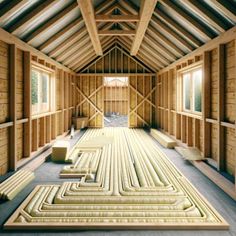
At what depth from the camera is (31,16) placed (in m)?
4.82

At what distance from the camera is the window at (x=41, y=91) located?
24.9ft

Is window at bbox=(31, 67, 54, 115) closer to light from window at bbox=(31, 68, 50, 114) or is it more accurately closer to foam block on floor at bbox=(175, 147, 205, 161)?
light from window at bbox=(31, 68, 50, 114)

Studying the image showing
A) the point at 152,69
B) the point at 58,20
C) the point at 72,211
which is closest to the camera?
the point at 72,211

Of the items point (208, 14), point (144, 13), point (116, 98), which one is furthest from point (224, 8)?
point (116, 98)

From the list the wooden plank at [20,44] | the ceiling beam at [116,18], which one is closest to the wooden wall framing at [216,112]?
the ceiling beam at [116,18]

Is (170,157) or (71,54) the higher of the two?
(71,54)

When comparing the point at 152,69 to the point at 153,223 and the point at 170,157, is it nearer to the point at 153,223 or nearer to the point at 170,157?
the point at 170,157

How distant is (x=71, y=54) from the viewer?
930 centimetres

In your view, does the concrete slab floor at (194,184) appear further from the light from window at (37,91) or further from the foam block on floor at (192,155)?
the light from window at (37,91)

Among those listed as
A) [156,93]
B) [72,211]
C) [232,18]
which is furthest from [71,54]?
[72,211]

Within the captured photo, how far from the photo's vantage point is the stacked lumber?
3863 millimetres

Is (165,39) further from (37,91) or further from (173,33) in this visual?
(37,91)

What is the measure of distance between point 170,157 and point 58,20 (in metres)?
4.63

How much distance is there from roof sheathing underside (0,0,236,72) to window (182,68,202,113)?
769 millimetres
